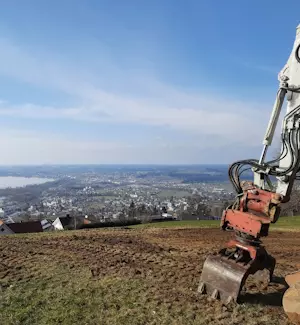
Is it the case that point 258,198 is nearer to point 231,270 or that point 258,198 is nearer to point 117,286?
point 231,270

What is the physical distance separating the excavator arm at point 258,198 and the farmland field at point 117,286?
42 cm

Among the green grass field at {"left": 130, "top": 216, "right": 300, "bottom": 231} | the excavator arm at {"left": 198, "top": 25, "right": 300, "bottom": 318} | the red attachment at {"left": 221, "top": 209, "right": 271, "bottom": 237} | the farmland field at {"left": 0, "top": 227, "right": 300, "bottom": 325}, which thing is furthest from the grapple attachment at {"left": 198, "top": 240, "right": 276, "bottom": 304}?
the green grass field at {"left": 130, "top": 216, "right": 300, "bottom": 231}

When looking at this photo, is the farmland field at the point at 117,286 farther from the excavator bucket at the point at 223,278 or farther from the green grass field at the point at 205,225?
the green grass field at the point at 205,225

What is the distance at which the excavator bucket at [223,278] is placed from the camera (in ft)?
18.7

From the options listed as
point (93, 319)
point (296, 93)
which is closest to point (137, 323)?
point (93, 319)

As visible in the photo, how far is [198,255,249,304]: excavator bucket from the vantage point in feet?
18.7

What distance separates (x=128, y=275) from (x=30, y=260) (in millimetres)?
2736

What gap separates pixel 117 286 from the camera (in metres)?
6.58

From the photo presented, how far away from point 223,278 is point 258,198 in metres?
1.46

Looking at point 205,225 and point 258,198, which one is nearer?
point 258,198

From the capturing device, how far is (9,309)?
5.59 meters

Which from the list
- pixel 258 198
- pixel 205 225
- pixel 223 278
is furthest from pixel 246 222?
pixel 205 225

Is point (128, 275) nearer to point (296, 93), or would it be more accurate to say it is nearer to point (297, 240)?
point (296, 93)

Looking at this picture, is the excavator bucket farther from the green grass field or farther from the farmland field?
the green grass field
